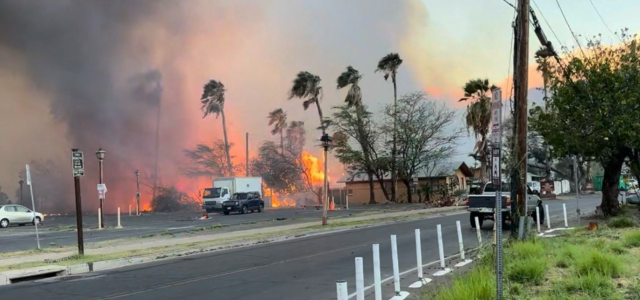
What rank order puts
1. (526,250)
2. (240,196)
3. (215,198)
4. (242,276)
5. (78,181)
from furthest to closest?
(215,198), (240,196), (78,181), (242,276), (526,250)

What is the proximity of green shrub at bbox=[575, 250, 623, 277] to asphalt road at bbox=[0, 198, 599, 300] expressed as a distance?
274cm

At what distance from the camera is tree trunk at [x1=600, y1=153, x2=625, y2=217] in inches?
754

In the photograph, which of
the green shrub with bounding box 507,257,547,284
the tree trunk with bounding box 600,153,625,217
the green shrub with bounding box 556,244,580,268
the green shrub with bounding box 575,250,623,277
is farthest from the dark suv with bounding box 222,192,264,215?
the green shrub with bounding box 575,250,623,277

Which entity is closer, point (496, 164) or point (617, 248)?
point (496, 164)

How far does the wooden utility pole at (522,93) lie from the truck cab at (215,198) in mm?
31191

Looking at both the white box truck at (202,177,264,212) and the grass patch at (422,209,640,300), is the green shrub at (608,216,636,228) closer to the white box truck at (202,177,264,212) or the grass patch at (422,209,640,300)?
the grass patch at (422,209,640,300)

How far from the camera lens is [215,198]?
42062 millimetres

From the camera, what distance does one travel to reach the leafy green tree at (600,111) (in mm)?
16547

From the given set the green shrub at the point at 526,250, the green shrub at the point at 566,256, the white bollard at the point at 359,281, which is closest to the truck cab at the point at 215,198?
the green shrub at the point at 526,250

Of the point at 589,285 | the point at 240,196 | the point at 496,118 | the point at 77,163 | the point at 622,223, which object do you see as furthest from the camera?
the point at 240,196

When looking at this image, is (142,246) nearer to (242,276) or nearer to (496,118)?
(242,276)

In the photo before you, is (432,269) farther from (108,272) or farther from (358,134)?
(358,134)

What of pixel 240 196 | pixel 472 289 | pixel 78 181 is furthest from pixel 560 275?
pixel 240 196

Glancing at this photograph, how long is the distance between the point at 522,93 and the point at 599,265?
→ 6.28m
